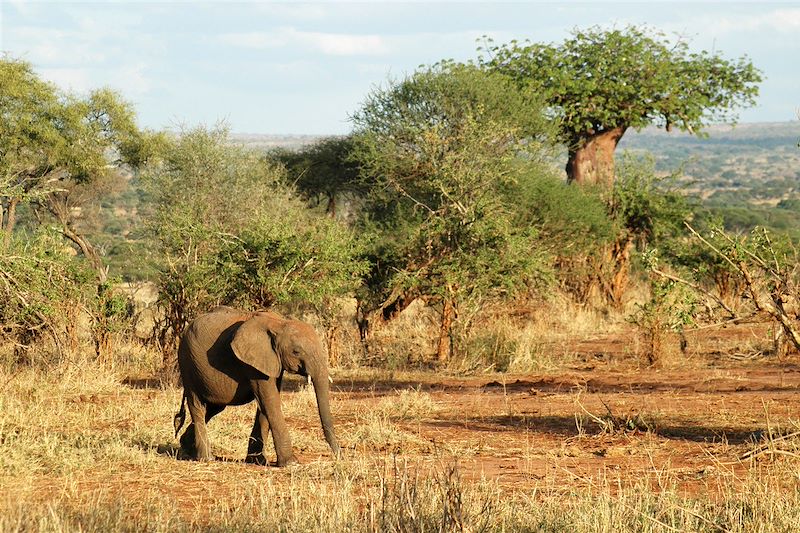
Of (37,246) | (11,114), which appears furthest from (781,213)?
(37,246)

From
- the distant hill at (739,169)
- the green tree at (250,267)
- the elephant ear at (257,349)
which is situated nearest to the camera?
the elephant ear at (257,349)

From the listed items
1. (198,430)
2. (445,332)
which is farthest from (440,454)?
(445,332)

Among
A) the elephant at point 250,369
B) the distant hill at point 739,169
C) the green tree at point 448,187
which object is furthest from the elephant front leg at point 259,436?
the distant hill at point 739,169

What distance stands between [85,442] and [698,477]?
4788mm

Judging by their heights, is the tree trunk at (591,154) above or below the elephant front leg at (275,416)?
above

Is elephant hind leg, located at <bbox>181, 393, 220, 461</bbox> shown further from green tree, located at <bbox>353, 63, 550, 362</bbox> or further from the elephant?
green tree, located at <bbox>353, 63, 550, 362</bbox>

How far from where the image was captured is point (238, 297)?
14625mm

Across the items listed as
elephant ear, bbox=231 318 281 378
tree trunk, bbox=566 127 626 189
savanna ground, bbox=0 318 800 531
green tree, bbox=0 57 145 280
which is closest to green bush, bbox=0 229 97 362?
savanna ground, bbox=0 318 800 531

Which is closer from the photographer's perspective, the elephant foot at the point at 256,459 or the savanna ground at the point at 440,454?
the savanna ground at the point at 440,454

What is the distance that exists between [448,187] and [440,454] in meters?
8.43

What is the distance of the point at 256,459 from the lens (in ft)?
29.2

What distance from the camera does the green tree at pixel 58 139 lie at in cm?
1944

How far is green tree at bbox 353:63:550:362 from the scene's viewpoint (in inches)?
638

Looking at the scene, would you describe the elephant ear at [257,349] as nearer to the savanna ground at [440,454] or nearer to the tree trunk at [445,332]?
the savanna ground at [440,454]
